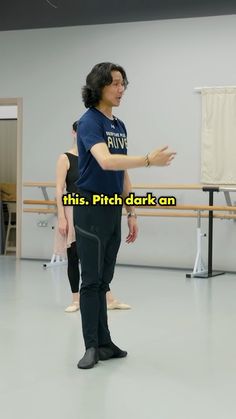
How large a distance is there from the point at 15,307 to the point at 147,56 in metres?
3.60

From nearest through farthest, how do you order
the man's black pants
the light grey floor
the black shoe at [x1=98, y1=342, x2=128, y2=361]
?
the light grey floor < the man's black pants < the black shoe at [x1=98, y1=342, x2=128, y2=361]

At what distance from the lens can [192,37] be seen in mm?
6789

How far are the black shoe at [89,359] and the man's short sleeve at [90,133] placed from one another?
3.23ft

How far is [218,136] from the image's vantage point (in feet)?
21.8

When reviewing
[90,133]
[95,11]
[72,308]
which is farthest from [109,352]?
[95,11]

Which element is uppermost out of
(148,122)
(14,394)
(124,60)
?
(124,60)

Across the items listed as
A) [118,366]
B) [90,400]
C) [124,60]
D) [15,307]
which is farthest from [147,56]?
[90,400]

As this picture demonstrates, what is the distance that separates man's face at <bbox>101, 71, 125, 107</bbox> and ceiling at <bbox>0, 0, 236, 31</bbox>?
13.3 feet

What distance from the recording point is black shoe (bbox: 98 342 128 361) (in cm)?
317

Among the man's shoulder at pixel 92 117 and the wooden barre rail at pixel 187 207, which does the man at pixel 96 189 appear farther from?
the wooden barre rail at pixel 187 207

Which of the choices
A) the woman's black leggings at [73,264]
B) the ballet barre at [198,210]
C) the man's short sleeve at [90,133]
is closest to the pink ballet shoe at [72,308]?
the woman's black leggings at [73,264]

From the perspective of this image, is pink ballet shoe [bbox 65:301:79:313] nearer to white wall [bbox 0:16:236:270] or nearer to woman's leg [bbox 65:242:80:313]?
woman's leg [bbox 65:242:80:313]

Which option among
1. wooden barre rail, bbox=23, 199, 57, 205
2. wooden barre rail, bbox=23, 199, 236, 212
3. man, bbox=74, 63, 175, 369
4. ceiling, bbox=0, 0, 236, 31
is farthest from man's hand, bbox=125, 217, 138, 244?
ceiling, bbox=0, 0, 236, 31

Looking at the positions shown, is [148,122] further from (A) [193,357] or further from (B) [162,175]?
(A) [193,357]
